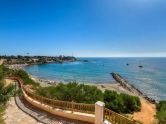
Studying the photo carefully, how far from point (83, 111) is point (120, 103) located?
6411mm

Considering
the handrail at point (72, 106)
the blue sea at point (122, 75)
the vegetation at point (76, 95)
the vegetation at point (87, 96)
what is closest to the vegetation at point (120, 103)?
the vegetation at point (87, 96)

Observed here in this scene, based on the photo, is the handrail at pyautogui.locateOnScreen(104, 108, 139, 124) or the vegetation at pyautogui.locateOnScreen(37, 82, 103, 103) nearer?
the handrail at pyautogui.locateOnScreen(104, 108, 139, 124)

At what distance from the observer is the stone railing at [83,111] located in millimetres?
9094

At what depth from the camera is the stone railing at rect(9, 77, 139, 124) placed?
29.8 feet

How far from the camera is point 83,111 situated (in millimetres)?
11359

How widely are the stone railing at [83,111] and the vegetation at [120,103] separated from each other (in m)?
5.00

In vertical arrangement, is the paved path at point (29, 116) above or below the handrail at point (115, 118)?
below

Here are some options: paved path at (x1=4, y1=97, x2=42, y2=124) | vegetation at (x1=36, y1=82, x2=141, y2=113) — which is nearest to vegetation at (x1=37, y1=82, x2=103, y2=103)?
vegetation at (x1=36, y1=82, x2=141, y2=113)

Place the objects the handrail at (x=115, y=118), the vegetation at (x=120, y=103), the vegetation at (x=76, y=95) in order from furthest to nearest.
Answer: the vegetation at (x=120, y=103) → the vegetation at (x=76, y=95) → the handrail at (x=115, y=118)

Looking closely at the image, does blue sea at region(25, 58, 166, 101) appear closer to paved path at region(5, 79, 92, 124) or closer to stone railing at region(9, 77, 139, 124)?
stone railing at region(9, 77, 139, 124)

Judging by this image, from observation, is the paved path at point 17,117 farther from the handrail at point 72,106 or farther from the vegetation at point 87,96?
the vegetation at point 87,96

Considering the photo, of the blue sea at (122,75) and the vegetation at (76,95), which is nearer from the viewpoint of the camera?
the vegetation at (76,95)

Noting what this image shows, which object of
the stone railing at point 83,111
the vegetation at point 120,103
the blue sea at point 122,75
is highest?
the stone railing at point 83,111

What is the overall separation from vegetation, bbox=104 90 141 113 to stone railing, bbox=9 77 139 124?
16.4 feet
